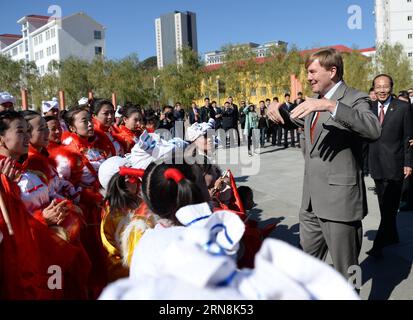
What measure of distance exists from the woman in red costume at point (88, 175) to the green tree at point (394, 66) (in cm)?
3679

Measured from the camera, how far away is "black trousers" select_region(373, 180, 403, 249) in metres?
3.70

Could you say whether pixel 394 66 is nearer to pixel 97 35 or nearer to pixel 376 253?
pixel 376 253

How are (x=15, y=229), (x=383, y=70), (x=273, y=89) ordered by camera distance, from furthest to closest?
(x=383, y=70) < (x=273, y=89) < (x=15, y=229)

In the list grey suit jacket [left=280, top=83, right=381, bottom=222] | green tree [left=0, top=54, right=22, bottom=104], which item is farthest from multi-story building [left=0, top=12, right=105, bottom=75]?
grey suit jacket [left=280, top=83, right=381, bottom=222]

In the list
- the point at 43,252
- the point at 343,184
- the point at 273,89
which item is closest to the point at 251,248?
the point at 343,184

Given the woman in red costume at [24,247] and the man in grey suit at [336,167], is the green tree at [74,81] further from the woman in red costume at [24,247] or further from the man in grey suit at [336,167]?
the man in grey suit at [336,167]

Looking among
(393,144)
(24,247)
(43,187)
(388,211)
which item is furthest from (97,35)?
(24,247)

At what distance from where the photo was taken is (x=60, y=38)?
5719 centimetres

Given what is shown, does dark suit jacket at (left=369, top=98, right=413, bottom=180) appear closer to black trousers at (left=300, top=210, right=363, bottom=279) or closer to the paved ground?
the paved ground

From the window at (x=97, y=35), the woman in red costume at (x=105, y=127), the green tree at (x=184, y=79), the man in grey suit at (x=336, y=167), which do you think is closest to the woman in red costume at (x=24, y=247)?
the woman in red costume at (x=105, y=127)

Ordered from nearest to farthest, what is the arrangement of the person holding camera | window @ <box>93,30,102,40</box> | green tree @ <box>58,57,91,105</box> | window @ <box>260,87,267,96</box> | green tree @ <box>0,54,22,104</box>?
the person holding camera, green tree @ <box>0,54,22,104</box>, green tree @ <box>58,57,91,105</box>, window @ <box>260,87,267,96</box>, window @ <box>93,30,102,40</box>

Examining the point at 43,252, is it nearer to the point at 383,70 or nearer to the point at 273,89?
the point at 273,89

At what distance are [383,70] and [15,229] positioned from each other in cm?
3999

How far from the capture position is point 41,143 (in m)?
3.03
